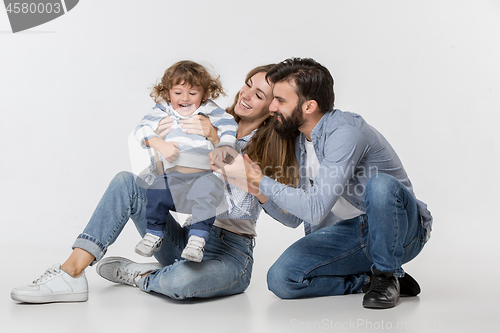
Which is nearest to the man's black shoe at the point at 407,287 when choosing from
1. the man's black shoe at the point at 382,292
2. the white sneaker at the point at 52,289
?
the man's black shoe at the point at 382,292

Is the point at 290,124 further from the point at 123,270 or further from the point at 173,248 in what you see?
the point at 123,270

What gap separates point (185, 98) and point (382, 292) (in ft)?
3.87

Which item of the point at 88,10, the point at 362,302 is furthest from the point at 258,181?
the point at 88,10

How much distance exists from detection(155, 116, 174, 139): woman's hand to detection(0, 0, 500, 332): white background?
128 centimetres

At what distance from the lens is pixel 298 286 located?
7.48 feet

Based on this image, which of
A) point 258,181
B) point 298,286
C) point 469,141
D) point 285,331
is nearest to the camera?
point 285,331

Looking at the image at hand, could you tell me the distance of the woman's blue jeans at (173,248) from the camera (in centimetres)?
214

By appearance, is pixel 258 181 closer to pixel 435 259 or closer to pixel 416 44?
pixel 435 259

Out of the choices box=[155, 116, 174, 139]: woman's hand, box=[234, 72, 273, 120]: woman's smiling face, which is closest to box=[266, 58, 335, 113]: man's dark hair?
box=[234, 72, 273, 120]: woman's smiling face

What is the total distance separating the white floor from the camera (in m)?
1.83

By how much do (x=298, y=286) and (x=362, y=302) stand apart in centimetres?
28

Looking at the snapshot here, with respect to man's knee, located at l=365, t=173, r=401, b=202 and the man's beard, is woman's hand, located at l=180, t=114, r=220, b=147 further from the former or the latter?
man's knee, located at l=365, t=173, r=401, b=202

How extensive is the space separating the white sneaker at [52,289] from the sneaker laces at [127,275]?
35 cm

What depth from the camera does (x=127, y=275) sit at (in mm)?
2475
